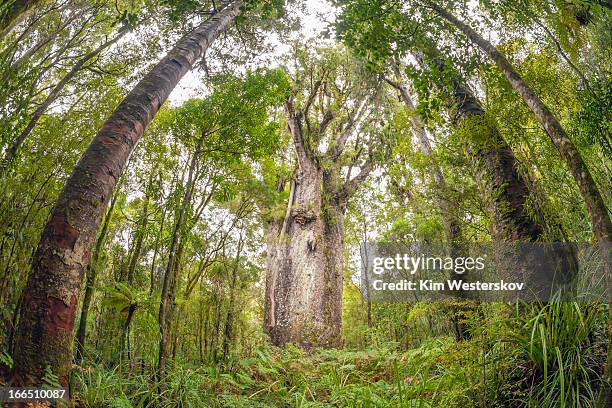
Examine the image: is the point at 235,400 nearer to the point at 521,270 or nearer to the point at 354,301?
the point at 521,270

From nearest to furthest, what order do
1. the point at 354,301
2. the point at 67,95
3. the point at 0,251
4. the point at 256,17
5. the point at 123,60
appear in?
the point at 0,251
the point at 67,95
the point at 123,60
the point at 256,17
the point at 354,301

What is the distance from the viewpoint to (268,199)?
808cm

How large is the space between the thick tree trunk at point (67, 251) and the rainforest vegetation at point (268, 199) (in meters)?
0.01

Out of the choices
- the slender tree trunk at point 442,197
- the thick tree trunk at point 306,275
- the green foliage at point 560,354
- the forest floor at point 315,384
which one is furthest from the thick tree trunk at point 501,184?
the thick tree trunk at point 306,275

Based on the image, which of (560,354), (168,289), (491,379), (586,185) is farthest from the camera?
(168,289)

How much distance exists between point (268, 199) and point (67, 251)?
590cm

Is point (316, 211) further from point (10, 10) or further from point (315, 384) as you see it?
point (10, 10)

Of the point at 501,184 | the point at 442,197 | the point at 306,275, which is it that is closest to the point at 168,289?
the point at 442,197

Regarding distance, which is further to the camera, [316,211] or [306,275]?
[316,211]

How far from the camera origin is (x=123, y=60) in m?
6.11

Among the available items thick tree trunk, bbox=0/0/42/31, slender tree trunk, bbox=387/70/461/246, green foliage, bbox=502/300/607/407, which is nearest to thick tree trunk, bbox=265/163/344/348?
slender tree trunk, bbox=387/70/461/246

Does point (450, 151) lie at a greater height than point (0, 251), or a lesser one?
greater

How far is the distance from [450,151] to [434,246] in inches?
138

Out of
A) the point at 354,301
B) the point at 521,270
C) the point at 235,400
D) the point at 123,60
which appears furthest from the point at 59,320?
the point at 354,301
